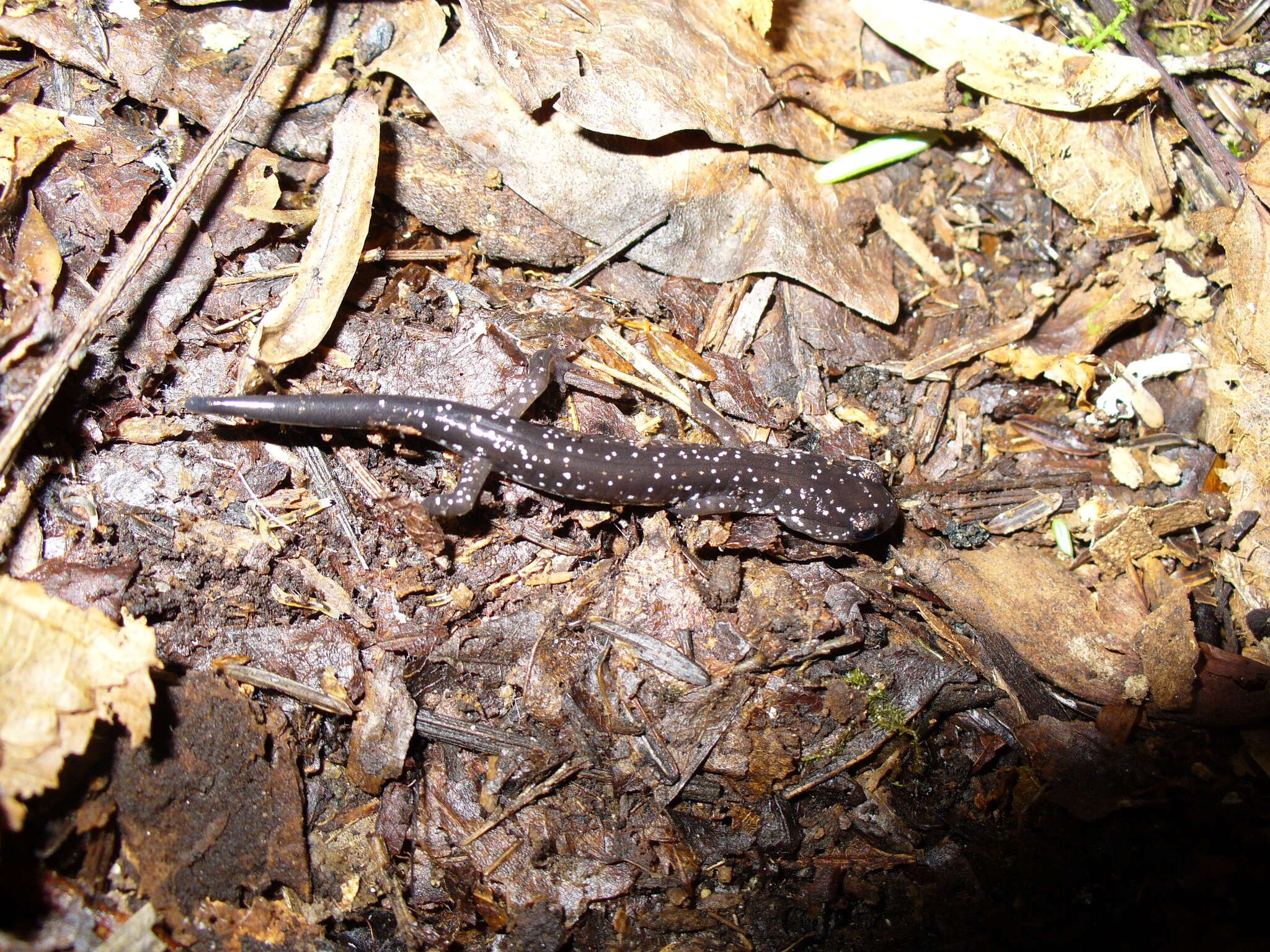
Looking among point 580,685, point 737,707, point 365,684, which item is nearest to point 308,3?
point 365,684

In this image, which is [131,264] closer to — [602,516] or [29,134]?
[29,134]

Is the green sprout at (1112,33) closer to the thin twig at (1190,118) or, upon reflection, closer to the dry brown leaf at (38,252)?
the thin twig at (1190,118)

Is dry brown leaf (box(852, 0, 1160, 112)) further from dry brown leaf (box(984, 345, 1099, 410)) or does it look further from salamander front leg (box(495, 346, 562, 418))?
salamander front leg (box(495, 346, 562, 418))

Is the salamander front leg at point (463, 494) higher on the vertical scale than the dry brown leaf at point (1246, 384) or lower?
lower

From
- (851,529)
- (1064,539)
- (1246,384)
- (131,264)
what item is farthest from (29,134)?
(1246,384)

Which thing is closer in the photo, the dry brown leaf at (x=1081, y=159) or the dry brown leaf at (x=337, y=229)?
the dry brown leaf at (x=337, y=229)

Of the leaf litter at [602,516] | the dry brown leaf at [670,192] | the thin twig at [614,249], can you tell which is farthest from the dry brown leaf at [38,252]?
the thin twig at [614,249]

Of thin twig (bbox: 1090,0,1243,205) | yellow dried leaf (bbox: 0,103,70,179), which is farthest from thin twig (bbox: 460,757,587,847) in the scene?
thin twig (bbox: 1090,0,1243,205)

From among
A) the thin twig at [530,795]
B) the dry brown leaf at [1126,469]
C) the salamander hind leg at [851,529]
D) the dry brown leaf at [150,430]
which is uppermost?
the dry brown leaf at [1126,469]

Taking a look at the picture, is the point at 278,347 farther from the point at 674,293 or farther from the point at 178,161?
the point at 674,293
